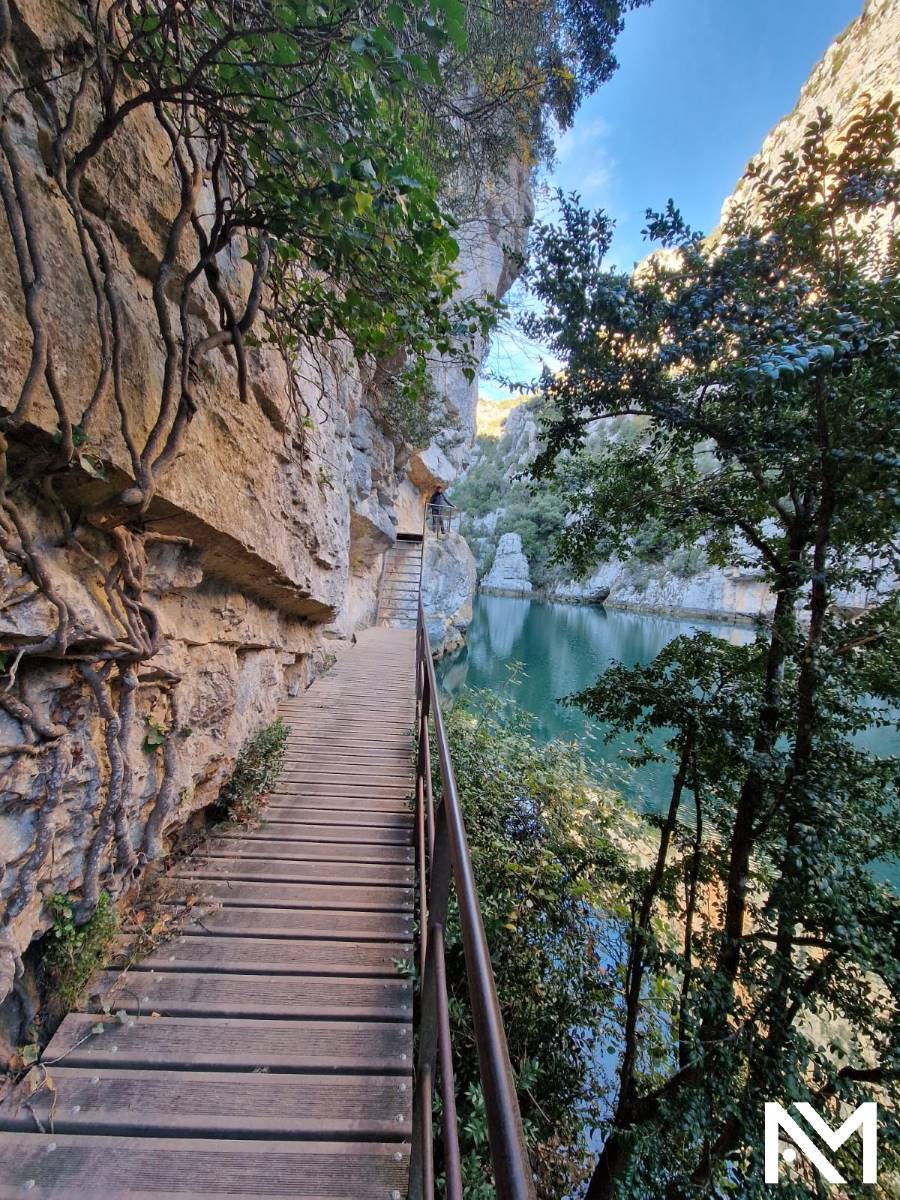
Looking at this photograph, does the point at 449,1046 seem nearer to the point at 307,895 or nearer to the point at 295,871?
the point at 307,895

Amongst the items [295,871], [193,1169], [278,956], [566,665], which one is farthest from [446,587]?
[193,1169]

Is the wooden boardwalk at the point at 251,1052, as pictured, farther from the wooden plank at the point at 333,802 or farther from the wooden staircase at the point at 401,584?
the wooden staircase at the point at 401,584

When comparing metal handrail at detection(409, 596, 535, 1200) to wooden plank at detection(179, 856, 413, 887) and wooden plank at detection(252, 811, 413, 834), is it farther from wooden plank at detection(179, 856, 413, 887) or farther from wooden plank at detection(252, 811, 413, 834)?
wooden plank at detection(252, 811, 413, 834)

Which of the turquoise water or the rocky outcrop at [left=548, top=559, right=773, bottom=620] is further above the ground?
the rocky outcrop at [left=548, top=559, right=773, bottom=620]

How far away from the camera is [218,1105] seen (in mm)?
1444

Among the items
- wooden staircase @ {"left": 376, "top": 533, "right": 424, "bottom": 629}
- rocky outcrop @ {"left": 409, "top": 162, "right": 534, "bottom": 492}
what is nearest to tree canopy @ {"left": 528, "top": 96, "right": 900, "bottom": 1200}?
rocky outcrop @ {"left": 409, "top": 162, "right": 534, "bottom": 492}

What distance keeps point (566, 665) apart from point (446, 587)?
256 inches

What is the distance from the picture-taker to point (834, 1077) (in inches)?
80.4

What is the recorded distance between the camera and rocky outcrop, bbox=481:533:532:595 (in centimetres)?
4797

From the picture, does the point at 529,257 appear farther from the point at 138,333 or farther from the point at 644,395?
the point at 138,333

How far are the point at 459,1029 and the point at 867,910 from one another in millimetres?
2073

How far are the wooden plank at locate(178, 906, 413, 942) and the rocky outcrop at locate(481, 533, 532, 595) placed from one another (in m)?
46.4

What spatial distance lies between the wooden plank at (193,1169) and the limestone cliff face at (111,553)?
1.54 feet

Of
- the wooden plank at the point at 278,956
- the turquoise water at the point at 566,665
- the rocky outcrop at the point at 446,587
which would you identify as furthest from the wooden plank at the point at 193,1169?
the rocky outcrop at the point at 446,587
